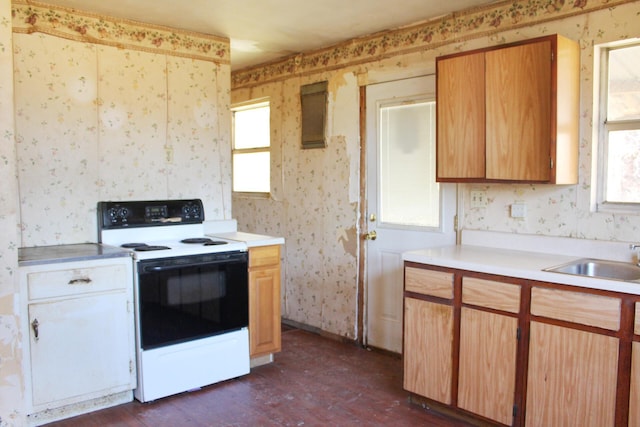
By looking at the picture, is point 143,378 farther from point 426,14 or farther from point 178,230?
point 426,14

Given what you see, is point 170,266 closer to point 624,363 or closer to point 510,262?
point 510,262

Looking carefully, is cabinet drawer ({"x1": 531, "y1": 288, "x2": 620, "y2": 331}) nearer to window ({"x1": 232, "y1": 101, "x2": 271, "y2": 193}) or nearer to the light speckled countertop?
the light speckled countertop

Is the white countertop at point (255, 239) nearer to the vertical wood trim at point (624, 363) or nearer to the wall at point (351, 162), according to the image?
the wall at point (351, 162)

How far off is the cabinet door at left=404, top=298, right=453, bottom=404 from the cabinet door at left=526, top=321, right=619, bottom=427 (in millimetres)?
466

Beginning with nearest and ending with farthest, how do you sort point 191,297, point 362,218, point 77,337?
point 77,337, point 191,297, point 362,218

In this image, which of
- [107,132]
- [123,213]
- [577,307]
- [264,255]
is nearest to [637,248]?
[577,307]

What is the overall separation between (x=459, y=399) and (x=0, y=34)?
272 cm

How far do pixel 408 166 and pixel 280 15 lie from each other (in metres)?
1.36

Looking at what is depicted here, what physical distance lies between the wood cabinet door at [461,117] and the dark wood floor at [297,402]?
139 centimetres

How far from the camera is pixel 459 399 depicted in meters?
2.76

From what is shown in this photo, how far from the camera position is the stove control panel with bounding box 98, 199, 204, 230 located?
11.1 ft

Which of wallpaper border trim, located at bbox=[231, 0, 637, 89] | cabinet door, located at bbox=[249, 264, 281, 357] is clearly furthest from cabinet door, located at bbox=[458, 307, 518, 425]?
wallpaper border trim, located at bbox=[231, 0, 637, 89]

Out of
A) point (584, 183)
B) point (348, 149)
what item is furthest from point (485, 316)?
point (348, 149)

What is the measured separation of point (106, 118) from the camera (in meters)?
3.47
